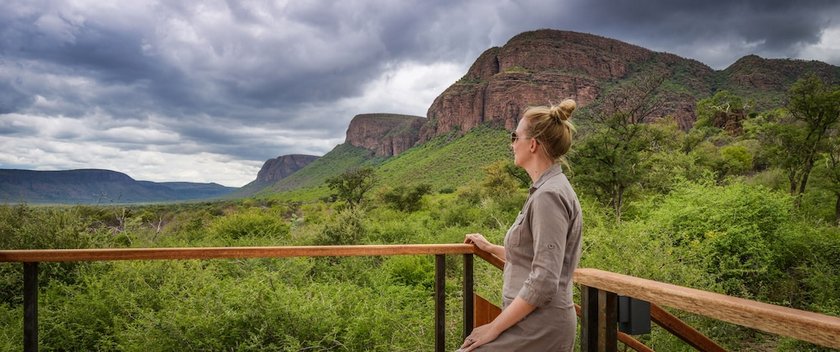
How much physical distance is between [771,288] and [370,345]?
768cm

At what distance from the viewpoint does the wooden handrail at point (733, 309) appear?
2.80ft

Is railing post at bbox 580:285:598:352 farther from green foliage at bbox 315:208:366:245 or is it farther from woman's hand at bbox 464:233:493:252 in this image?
green foliage at bbox 315:208:366:245

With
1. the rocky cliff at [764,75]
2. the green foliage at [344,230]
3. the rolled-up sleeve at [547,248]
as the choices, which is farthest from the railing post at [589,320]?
the rocky cliff at [764,75]

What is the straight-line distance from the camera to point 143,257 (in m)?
2.10

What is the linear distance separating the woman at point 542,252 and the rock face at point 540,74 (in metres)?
77.5

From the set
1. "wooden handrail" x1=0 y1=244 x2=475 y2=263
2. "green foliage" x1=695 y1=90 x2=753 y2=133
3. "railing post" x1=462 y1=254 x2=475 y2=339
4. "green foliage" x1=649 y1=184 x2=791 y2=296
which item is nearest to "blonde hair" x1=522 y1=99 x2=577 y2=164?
"wooden handrail" x1=0 y1=244 x2=475 y2=263

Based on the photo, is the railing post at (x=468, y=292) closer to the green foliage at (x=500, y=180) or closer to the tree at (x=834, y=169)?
the tree at (x=834, y=169)

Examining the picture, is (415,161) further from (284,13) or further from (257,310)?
(257,310)

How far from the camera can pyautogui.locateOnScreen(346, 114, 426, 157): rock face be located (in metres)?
121

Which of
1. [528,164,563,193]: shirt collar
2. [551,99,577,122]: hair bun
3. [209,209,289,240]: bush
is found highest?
[551,99,577,122]: hair bun

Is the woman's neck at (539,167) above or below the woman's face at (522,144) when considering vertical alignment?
below

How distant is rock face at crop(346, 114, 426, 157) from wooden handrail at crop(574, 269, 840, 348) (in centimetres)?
11722

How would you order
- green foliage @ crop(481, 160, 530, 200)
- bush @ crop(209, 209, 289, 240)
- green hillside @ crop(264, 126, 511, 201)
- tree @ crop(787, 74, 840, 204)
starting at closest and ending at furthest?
1. bush @ crop(209, 209, 289, 240)
2. tree @ crop(787, 74, 840, 204)
3. green foliage @ crop(481, 160, 530, 200)
4. green hillside @ crop(264, 126, 511, 201)

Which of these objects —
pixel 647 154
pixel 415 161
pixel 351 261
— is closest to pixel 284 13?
pixel 351 261
